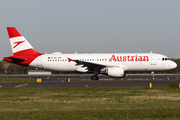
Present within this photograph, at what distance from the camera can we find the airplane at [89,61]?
38.5 m

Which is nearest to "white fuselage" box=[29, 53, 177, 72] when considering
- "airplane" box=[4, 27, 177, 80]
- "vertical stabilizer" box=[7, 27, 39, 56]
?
"airplane" box=[4, 27, 177, 80]

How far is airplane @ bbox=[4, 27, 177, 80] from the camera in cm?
3853

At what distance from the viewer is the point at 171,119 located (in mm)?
10797

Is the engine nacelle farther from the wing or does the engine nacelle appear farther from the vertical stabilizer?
the vertical stabilizer

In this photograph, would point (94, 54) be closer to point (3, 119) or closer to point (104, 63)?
point (104, 63)

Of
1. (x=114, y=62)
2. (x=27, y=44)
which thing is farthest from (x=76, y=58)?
(x=27, y=44)

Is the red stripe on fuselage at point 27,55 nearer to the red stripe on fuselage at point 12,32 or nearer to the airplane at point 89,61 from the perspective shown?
the airplane at point 89,61

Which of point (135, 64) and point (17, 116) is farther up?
point (135, 64)

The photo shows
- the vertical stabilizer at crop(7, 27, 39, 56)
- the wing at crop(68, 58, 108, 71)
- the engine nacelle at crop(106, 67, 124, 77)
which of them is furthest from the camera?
the vertical stabilizer at crop(7, 27, 39, 56)

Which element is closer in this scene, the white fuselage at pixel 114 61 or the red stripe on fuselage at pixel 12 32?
the white fuselage at pixel 114 61

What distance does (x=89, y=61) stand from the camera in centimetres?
3959

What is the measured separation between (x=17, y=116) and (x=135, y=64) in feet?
94.5

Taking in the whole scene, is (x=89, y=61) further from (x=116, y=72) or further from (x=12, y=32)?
(x=12, y=32)

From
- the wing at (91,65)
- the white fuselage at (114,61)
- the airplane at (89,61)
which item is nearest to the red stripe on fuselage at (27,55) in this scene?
the airplane at (89,61)
